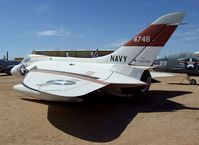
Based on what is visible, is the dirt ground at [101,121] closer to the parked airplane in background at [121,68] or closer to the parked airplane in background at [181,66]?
the parked airplane in background at [121,68]

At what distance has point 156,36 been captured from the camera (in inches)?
456

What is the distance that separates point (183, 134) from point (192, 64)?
40.1ft

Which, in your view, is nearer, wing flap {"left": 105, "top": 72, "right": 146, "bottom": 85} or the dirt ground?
the dirt ground

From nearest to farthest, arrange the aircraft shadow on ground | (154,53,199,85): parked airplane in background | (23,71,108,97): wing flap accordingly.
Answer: the aircraft shadow on ground < (23,71,108,97): wing flap < (154,53,199,85): parked airplane in background

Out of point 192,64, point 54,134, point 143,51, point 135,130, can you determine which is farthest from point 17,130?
point 192,64

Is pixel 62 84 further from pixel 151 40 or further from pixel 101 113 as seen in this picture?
pixel 151 40

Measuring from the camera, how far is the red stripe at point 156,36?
11.5 metres

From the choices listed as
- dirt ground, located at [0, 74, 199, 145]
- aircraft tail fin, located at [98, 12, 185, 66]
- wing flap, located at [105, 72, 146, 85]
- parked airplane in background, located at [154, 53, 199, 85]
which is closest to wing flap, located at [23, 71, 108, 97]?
wing flap, located at [105, 72, 146, 85]

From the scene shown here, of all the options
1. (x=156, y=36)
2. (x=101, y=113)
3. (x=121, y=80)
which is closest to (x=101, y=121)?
(x=101, y=113)

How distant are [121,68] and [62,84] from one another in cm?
310

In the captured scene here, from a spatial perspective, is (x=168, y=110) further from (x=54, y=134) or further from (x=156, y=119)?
(x=54, y=134)

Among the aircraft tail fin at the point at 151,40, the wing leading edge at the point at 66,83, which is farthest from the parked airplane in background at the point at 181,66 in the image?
the wing leading edge at the point at 66,83

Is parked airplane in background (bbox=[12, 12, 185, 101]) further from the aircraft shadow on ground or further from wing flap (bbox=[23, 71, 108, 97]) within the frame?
the aircraft shadow on ground

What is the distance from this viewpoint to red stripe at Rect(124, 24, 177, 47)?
1152 centimetres
